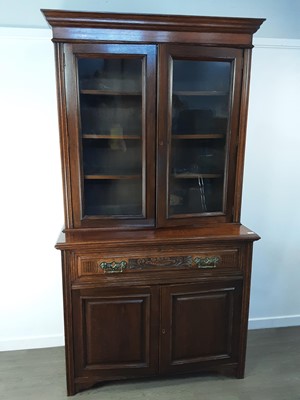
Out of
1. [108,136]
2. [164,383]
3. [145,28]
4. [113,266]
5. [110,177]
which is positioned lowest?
[164,383]

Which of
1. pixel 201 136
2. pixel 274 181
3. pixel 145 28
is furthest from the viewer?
pixel 274 181

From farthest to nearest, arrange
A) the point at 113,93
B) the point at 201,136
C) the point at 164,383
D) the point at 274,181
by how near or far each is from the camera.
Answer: the point at 274,181
the point at 164,383
the point at 201,136
the point at 113,93

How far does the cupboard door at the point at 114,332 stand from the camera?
177 cm

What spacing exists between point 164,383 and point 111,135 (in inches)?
57.7

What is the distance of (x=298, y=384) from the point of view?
6.44 ft

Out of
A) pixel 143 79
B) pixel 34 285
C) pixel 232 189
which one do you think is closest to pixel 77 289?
pixel 34 285

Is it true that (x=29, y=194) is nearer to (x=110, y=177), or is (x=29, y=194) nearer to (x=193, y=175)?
(x=110, y=177)

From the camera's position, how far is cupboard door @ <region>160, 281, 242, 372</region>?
183 cm

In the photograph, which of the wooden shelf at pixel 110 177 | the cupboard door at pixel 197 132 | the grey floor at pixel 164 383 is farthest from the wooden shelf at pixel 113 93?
the grey floor at pixel 164 383

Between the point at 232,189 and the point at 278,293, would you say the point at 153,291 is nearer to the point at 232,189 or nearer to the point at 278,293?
the point at 232,189

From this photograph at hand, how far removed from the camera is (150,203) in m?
1.85

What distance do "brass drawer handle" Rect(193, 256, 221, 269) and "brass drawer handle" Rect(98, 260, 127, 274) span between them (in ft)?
1.27

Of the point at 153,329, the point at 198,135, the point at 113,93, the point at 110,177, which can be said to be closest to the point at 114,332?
the point at 153,329

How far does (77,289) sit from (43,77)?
1.26 m
